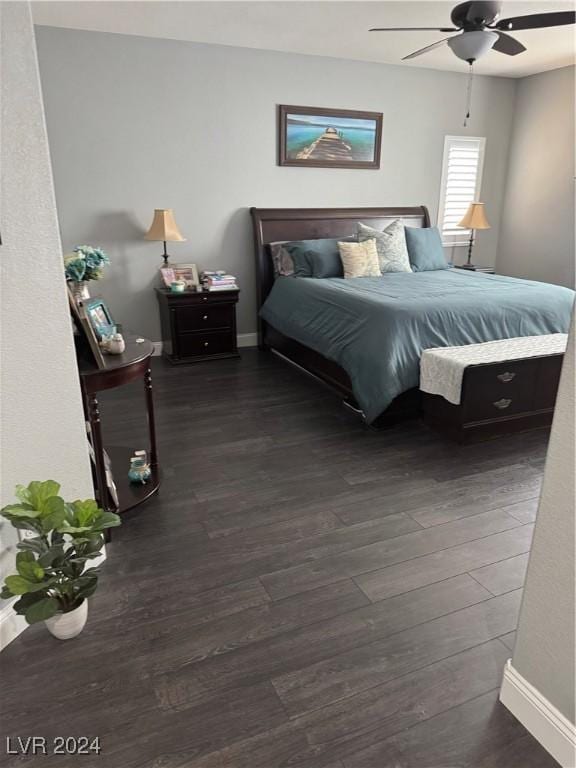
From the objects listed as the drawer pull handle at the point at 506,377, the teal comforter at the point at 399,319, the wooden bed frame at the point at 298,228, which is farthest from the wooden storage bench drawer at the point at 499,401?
the wooden bed frame at the point at 298,228

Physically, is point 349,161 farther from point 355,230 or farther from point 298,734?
point 298,734

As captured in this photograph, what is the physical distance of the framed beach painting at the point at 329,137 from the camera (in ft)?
16.5

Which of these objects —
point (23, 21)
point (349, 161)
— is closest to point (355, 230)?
point (349, 161)

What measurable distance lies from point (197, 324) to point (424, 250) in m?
2.35

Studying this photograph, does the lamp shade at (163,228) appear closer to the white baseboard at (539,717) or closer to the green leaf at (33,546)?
the green leaf at (33,546)

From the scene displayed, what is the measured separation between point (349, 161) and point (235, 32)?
5.42 ft

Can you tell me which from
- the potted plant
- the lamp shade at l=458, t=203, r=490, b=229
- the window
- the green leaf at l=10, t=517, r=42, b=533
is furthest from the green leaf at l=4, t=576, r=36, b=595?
the window

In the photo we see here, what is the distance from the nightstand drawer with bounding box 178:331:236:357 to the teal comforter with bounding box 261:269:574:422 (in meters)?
0.70

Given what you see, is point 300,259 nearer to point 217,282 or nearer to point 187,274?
point 217,282

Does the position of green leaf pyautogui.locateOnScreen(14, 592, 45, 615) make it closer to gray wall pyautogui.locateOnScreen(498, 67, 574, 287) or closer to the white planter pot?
the white planter pot

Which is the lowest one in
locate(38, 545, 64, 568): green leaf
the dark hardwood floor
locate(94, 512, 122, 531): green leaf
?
the dark hardwood floor

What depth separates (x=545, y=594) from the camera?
140cm

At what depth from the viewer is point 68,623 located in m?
→ 1.78

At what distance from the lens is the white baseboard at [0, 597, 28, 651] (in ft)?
5.81
